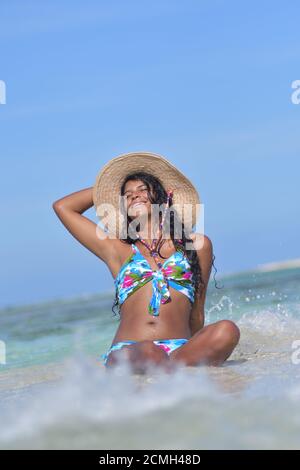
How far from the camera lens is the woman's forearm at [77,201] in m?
5.48

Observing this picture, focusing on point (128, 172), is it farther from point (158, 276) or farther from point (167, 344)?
point (167, 344)

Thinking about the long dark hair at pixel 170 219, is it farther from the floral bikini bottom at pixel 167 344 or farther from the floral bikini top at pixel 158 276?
the floral bikini bottom at pixel 167 344

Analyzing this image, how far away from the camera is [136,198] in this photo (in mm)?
5348

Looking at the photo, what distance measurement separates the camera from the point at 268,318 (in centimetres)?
875

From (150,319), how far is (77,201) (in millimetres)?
1029

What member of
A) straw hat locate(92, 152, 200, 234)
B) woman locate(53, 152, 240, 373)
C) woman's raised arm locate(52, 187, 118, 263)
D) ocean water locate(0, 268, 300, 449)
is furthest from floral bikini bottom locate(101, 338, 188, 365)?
straw hat locate(92, 152, 200, 234)

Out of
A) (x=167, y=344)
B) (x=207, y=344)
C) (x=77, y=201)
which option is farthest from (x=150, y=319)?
(x=77, y=201)

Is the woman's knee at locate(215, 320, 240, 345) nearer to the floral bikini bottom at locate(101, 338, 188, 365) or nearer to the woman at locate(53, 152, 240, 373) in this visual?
the woman at locate(53, 152, 240, 373)

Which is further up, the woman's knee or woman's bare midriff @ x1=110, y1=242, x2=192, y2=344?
woman's bare midriff @ x1=110, y1=242, x2=192, y2=344

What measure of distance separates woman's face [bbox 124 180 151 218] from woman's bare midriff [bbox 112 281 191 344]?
49 cm

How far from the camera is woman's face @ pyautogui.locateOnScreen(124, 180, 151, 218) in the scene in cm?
529

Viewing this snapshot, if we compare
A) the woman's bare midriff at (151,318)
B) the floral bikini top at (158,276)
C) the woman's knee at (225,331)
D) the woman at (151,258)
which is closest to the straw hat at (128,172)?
the woman at (151,258)

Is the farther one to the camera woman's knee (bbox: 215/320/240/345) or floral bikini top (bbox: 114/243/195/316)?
floral bikini top (bbox: 114/243/195/316)
